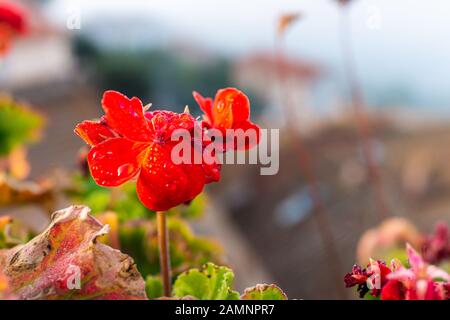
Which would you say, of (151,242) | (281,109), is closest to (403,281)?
(151,242)

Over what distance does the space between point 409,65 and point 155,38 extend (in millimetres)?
1500

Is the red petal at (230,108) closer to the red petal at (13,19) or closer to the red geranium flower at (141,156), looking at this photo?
the red geranium flower at (141,156)

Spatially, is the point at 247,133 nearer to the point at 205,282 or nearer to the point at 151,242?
the point at 205,282

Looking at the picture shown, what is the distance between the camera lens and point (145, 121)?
0.26m

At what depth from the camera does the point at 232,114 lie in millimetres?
278

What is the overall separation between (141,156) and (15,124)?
400 millimetres

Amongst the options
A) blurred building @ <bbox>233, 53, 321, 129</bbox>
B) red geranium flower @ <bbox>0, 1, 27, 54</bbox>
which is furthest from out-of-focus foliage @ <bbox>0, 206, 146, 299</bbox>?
blurred building @ <bbox>233, 53, 321, 129</bbox>

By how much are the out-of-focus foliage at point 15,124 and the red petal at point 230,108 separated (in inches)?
15.0

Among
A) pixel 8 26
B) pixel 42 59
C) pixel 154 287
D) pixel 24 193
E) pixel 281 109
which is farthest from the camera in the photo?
pixel 42 59

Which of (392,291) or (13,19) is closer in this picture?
(392,291)

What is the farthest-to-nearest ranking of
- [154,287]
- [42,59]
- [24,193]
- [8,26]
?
1. [42,59]
2. [8,26]
3. [24,193]
4. [154,287]

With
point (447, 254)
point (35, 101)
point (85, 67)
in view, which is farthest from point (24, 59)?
point (447, 254)

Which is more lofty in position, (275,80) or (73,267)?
(275,80)

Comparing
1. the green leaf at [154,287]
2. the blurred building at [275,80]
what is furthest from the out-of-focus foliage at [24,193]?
the blurred building at [275,80]
